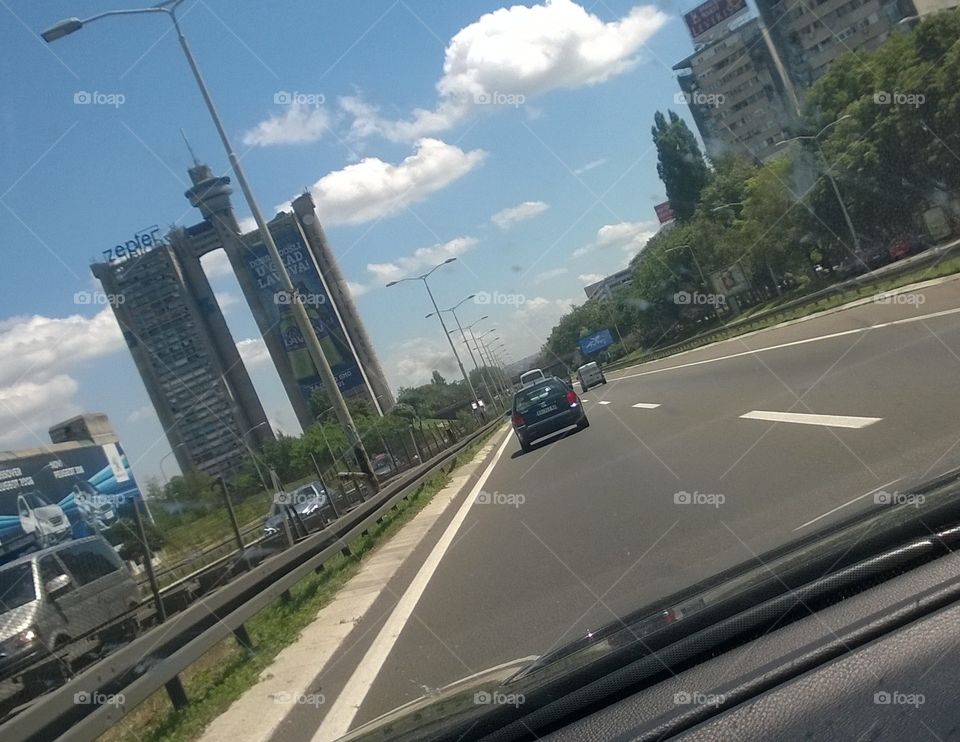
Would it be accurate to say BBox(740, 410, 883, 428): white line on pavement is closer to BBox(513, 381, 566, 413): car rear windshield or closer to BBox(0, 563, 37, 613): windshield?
BBox(0, 563, 37, 613): windshield

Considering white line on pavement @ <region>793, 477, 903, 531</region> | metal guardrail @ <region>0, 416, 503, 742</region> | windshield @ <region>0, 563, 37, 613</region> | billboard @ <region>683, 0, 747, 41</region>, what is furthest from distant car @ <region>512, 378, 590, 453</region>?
billboard @ <region>683, 0, 747, 41</region>

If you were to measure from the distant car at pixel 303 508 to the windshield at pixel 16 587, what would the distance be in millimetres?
3244

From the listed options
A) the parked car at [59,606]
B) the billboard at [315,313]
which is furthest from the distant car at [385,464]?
the billboard at [315,313]

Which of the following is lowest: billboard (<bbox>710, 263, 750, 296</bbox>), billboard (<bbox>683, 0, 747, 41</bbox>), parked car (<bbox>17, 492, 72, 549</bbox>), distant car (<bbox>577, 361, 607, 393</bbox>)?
distant car (<bbox>577, 361, 607, 393</bbox>)

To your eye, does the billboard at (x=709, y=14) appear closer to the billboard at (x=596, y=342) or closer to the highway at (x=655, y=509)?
the billboard at (x=596, y=342)

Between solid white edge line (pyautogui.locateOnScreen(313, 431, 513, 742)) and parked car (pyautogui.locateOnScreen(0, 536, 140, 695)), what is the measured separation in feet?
9.53

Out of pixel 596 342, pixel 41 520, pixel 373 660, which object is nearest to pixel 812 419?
pixel 373 660

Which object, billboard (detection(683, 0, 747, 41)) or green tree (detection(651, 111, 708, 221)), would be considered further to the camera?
billboard (detection(683, 0, 747, 41))

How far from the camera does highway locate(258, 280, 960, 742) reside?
6469 millimetres

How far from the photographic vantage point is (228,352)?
272 feet

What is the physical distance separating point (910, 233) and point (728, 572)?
48.5m

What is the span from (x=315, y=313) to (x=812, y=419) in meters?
91.1

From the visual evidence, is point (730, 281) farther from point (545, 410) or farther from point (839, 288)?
point (545, 410)

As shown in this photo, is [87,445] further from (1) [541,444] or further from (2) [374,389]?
(2) [374,389]
